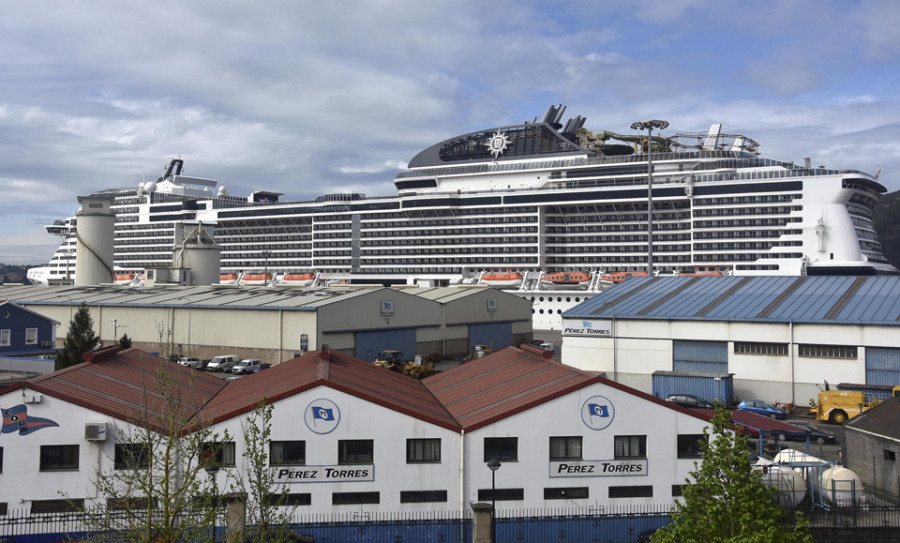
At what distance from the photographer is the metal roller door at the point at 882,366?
34.8 m

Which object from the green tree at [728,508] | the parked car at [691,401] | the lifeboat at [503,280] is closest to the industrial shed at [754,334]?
Result: the parked car at [691,401]

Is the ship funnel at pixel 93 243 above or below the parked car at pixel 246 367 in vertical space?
above

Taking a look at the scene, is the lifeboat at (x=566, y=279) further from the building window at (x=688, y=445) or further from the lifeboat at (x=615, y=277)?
the building window at (x=688, y=445)

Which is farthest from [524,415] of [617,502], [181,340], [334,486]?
[181,340]

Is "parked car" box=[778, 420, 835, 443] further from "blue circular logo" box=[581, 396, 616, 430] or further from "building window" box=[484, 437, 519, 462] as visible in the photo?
"building window" box=[484, 437, 519, 462]

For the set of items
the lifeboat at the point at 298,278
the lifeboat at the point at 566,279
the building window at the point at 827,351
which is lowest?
the building window at the point at 827,351

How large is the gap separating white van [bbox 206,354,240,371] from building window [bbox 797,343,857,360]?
33.0 meters

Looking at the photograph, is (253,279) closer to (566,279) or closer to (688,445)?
(566,279)

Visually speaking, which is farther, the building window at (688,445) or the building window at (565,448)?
the building window at (688,445)

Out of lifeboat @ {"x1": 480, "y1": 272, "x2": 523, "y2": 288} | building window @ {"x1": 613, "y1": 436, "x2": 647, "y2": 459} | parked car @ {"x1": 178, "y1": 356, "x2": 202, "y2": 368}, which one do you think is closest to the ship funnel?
parked car @ {"x1": 178, "y1": 356, "x2": 202, "y2": 368}

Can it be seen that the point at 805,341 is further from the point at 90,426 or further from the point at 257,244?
the point at 257,244

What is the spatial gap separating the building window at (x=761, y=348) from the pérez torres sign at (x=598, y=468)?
2091cm

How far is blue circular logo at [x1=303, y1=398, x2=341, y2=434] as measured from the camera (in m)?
19.1

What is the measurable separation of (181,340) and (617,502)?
4164 cm
